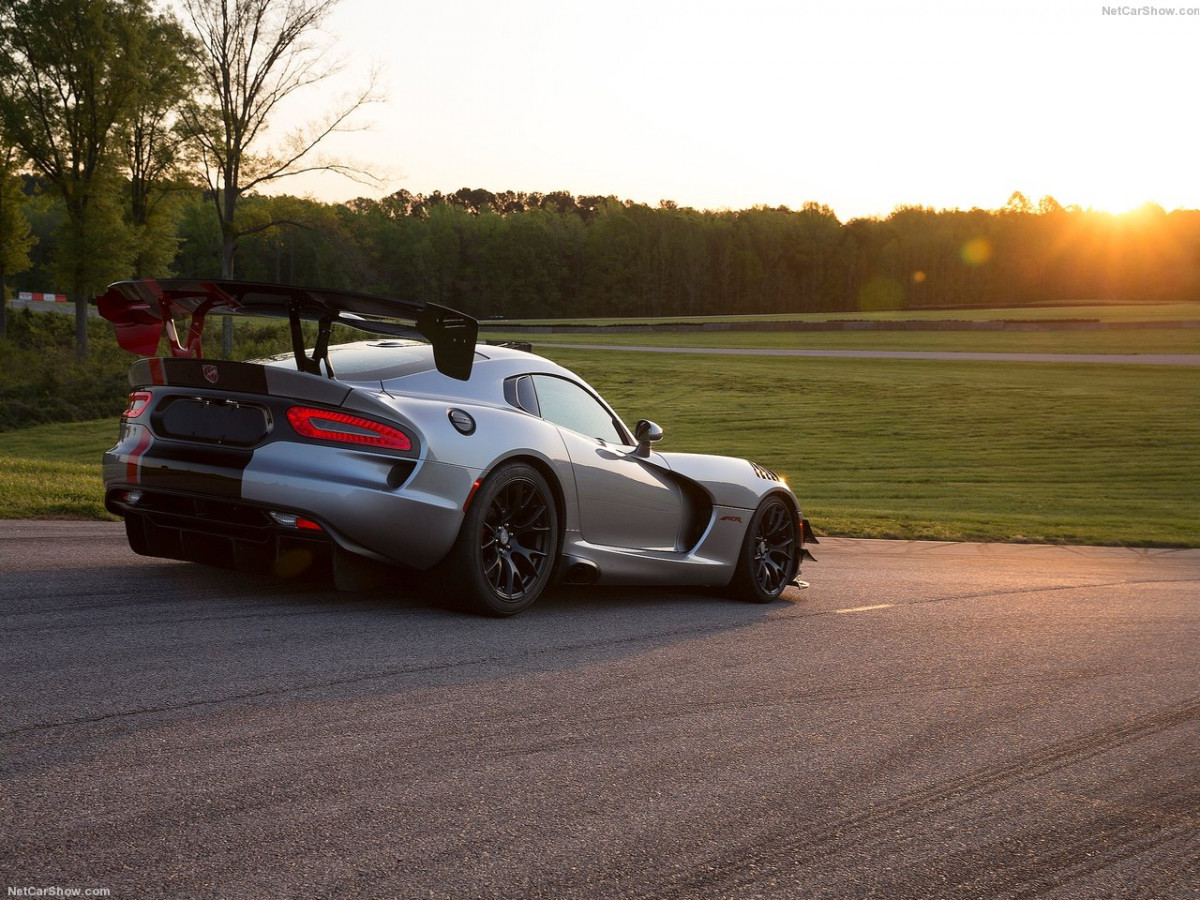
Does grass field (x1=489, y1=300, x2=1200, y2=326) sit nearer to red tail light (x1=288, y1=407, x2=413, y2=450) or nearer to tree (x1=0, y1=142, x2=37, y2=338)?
tree (x1=0, y1=142, x2=37, y2=338)

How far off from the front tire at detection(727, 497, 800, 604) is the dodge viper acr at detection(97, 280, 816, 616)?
108 centimetres

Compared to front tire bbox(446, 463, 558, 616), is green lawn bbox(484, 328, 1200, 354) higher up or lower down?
higher up

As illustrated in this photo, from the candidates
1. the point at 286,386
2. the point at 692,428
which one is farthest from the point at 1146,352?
the point at 286,386

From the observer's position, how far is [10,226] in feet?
149

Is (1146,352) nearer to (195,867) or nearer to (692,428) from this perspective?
(692,428)

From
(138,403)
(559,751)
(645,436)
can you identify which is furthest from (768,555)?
(559,751)

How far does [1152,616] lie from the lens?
8.11 m

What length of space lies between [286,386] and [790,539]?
3859mm

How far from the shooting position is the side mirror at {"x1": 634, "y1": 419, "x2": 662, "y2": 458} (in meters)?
6.92

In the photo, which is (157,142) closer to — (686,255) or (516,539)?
(516,539)

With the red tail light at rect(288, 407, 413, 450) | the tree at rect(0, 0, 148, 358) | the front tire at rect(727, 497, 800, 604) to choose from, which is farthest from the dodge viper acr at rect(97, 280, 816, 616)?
the tree at rect(0, 0, 148, 358)

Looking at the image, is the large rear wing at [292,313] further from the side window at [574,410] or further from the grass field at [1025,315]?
the grass field at [1025,315]

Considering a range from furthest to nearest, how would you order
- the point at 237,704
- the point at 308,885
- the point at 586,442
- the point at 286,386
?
the point at 586,442, the point at 286,386, the point at 237,704, the point at 308,885

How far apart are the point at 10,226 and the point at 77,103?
6243 mm
